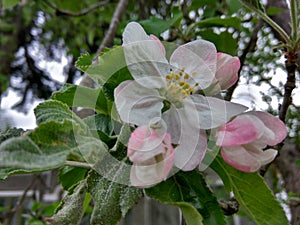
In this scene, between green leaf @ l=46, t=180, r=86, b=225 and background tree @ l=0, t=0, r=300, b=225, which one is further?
background tree @ l=0, t=0, r=300, b=225

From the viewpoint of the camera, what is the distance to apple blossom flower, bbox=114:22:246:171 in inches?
14.4

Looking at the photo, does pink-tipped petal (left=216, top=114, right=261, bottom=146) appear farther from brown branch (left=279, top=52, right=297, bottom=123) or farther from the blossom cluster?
brown branch (left=279, top=52, right=297, bottom=123)

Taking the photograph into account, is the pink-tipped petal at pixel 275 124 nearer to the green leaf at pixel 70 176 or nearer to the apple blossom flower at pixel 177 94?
the apple blossom flower at pixel 177 94

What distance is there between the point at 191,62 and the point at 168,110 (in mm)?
63

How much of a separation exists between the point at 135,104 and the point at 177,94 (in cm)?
5

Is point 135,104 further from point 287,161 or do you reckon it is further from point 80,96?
point 287,161

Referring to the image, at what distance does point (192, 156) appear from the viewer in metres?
0.36

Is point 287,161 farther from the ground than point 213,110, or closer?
closer

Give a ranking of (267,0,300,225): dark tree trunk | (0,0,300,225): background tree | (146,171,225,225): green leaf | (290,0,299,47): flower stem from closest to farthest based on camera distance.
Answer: (146,171,225,225): green leaf → (290,0,299,47): flower stem → (0,0,300,225): background tree → (267,0,300,225): dark tree trunk

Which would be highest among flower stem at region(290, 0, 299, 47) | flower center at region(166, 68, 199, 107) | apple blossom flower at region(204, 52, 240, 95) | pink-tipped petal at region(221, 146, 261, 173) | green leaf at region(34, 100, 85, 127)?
flower stem at region(290, 0, 299, 47)

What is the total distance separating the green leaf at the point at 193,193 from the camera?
0.38m

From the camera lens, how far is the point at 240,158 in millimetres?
354

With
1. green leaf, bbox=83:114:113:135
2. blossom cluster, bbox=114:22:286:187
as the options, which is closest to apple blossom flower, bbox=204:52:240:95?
blossom cluster, bbox=114:22:286:187

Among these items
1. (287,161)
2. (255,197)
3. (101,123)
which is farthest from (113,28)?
(255,197)
